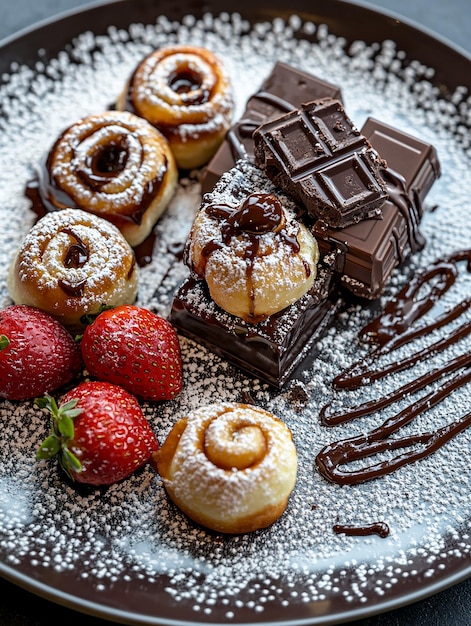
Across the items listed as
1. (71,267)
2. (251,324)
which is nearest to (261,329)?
(251,324)

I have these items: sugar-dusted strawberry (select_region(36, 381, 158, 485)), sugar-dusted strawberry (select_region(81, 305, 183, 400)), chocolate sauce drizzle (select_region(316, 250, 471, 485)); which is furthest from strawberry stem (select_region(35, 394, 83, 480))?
chocolate sauce drizzle (select_region(316, 250, 471, 485))

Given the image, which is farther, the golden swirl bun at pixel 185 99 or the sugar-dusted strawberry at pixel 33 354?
the golden swirl bun at pixel 185 99

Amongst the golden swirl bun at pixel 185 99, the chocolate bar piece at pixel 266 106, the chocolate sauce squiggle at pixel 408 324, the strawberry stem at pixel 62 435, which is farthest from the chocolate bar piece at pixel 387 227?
the strawberry stem at pixel 62 435

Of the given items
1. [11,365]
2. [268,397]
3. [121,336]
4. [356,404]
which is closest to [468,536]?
[356,404]

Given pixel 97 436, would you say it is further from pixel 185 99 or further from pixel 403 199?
pixel 185 99

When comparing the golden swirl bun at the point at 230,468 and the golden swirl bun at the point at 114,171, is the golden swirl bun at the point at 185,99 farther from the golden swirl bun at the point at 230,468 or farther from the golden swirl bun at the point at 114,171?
the golden swirl bun at the point at 230,468

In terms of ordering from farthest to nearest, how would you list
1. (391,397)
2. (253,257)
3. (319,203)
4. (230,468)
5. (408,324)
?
(408,324) → (391,397) → (319,203) → (253,257) → (230,468)
